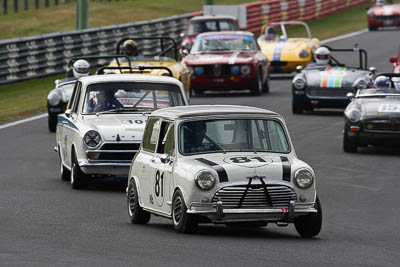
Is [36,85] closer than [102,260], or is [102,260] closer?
[102,260]

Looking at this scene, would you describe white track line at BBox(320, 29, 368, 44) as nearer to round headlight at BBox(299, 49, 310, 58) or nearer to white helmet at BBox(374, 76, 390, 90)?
round headlight at BBox(299, 49, 310, 58)

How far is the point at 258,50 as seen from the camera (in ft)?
90.9

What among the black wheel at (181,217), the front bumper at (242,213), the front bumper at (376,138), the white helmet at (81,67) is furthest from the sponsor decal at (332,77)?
the front bumper at (242,213)

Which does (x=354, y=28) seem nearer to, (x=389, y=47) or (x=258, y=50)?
(x=389, y=47)

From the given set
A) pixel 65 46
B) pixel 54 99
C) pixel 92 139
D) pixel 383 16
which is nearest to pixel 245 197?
pixel 92 139

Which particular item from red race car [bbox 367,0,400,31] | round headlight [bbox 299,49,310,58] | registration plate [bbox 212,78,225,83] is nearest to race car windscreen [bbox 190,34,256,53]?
registration plate [bbox 212,78,225,83]

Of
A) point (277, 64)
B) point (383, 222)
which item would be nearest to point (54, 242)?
point (383, 222)

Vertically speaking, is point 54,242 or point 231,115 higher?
point 231,115

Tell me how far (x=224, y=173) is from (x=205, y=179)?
16cm

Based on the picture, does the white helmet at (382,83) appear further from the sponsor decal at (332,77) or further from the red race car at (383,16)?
the red race car at (383,16)

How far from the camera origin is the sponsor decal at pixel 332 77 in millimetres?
23031

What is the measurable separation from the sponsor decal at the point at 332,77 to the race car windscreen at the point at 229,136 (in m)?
12.5

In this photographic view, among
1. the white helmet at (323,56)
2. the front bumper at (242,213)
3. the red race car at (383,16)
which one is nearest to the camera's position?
the front bumper at (242,213)

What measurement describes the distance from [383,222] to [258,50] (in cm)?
1627
